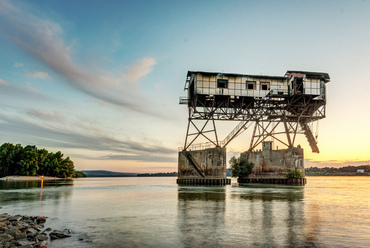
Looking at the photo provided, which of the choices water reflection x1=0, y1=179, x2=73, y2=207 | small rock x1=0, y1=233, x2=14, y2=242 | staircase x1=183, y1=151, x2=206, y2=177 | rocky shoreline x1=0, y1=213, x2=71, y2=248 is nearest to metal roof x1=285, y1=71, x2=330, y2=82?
staircase x1=183, y1=151, x2=206, y2=177

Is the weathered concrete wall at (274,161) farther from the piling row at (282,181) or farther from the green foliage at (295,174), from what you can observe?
the piling row at (282,181)

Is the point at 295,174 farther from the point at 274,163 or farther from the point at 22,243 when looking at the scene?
the point at 22,243

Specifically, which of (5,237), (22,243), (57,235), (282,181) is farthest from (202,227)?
(282,181)

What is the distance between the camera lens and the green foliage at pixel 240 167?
46.2 m

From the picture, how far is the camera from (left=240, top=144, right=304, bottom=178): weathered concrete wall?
133ft

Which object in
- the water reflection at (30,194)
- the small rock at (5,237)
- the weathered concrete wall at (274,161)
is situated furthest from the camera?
the weathered concrete wall at (274,161)

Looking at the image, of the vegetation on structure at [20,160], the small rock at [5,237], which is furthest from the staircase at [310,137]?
the vegetation on structure at [20,160]

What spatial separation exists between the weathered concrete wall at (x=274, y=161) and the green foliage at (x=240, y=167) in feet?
2.45

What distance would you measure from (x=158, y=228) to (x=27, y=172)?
77.3 metres

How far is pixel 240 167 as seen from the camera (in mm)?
47219

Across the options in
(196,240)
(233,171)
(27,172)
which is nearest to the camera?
(196,240)

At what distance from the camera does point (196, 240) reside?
909 cm

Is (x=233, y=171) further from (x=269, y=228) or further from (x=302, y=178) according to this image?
(x=269, y=228)

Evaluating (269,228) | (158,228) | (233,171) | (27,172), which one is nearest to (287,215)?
(269,228)
